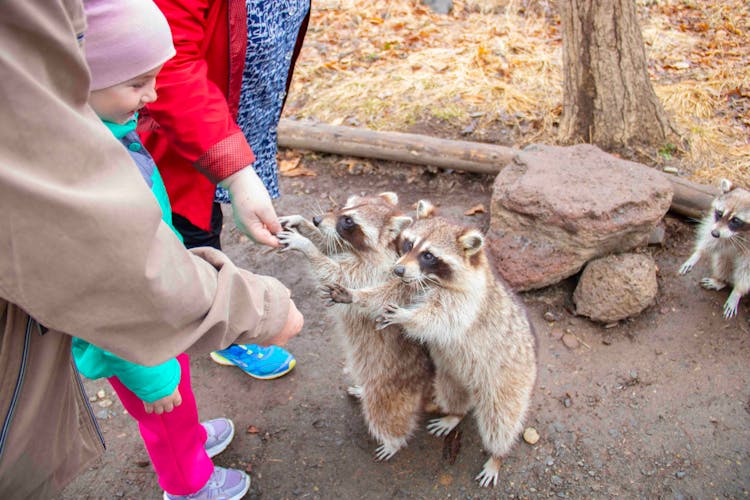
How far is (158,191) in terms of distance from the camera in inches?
75.4

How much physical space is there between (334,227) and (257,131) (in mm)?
547

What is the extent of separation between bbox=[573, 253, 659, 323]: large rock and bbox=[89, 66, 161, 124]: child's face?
8.75 feet

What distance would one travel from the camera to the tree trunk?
12.9ft

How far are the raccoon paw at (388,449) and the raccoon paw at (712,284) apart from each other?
2199mm

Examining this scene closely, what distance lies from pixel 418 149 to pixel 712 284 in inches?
84.6

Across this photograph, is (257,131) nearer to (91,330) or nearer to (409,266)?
(409,266)

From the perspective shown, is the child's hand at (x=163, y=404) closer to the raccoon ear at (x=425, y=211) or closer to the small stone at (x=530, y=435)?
A: the raccoon ear at (x=425, y=211)

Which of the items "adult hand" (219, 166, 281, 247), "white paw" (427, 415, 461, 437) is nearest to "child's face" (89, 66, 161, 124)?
"adult hand" (219, 166, 281, 247)

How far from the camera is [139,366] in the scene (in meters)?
1.68

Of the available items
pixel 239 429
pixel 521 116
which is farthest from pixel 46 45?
pixel 521 116

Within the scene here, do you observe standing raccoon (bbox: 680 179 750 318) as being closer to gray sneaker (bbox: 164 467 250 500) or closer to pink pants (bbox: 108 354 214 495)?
gray sneaker (bbox: 164 467 250 500)

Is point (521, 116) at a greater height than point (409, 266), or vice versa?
point (409, 266)

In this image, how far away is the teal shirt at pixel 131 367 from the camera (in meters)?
1.66

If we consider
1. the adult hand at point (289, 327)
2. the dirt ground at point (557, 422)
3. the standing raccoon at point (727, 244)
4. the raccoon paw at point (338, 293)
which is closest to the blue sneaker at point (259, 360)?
the dirt ground at point (557, 422)
